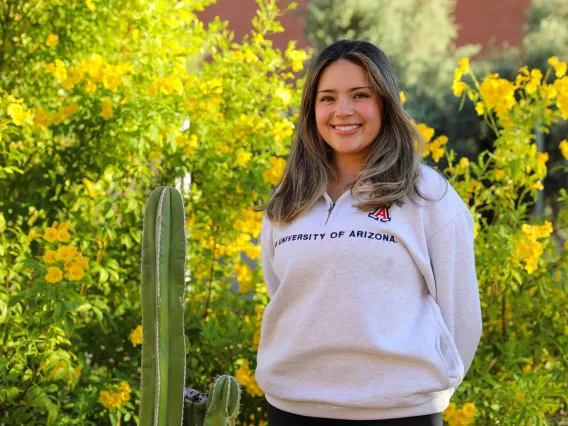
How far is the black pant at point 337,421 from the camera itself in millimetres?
1842

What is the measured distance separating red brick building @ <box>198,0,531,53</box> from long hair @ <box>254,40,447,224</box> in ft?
43.5

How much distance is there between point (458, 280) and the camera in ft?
6.43

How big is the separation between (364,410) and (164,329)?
1.65ft

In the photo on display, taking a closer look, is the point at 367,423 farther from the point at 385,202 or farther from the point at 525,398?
the point at 525,398

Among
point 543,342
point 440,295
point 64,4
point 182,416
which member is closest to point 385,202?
point 440,295

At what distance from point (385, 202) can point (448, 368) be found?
421 millimetres

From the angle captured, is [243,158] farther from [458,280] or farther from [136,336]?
[458,280]

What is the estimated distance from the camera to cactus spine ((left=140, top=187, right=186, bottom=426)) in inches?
66.6

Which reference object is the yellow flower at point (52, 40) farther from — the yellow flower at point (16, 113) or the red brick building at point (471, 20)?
the red brick building at point (471, 20)

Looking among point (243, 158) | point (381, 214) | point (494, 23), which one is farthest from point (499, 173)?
point (494, 23)

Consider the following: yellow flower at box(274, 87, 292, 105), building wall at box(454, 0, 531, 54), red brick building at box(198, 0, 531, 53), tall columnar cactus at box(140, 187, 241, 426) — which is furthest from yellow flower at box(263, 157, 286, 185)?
building wall at box(454, 0, 531, 54)

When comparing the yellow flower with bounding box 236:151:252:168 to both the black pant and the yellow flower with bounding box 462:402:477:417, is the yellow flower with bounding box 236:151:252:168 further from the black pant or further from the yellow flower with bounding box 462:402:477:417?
the black pant

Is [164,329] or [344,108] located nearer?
[164,329]

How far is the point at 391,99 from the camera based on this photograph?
2.04 metres
